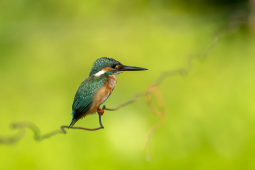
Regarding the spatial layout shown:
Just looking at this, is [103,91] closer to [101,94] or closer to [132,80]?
[101,94]

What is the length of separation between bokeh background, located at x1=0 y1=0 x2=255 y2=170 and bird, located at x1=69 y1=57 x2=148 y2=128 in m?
1.27

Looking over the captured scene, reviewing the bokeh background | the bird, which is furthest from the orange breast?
the bokeh background

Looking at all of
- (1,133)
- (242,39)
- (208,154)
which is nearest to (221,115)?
(208,154)

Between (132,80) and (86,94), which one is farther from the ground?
(86,94)

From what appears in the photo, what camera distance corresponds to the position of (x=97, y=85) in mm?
1637

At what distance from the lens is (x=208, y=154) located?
293 cm

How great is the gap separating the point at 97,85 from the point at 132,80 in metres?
2.51

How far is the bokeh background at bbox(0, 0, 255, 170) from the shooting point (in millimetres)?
2994

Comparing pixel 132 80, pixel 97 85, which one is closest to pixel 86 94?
pixel 97 85

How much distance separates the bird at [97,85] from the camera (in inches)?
63.7

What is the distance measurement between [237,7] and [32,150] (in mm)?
3332

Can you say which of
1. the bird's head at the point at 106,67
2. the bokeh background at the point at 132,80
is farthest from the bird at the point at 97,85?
the bokeh background at the point at 132,80

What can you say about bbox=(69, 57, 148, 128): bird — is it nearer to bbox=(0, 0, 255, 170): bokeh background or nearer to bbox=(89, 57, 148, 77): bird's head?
bbox=(89, 57, 148, 77): bird's head

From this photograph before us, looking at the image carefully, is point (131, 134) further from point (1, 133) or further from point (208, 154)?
point (1, 133)
